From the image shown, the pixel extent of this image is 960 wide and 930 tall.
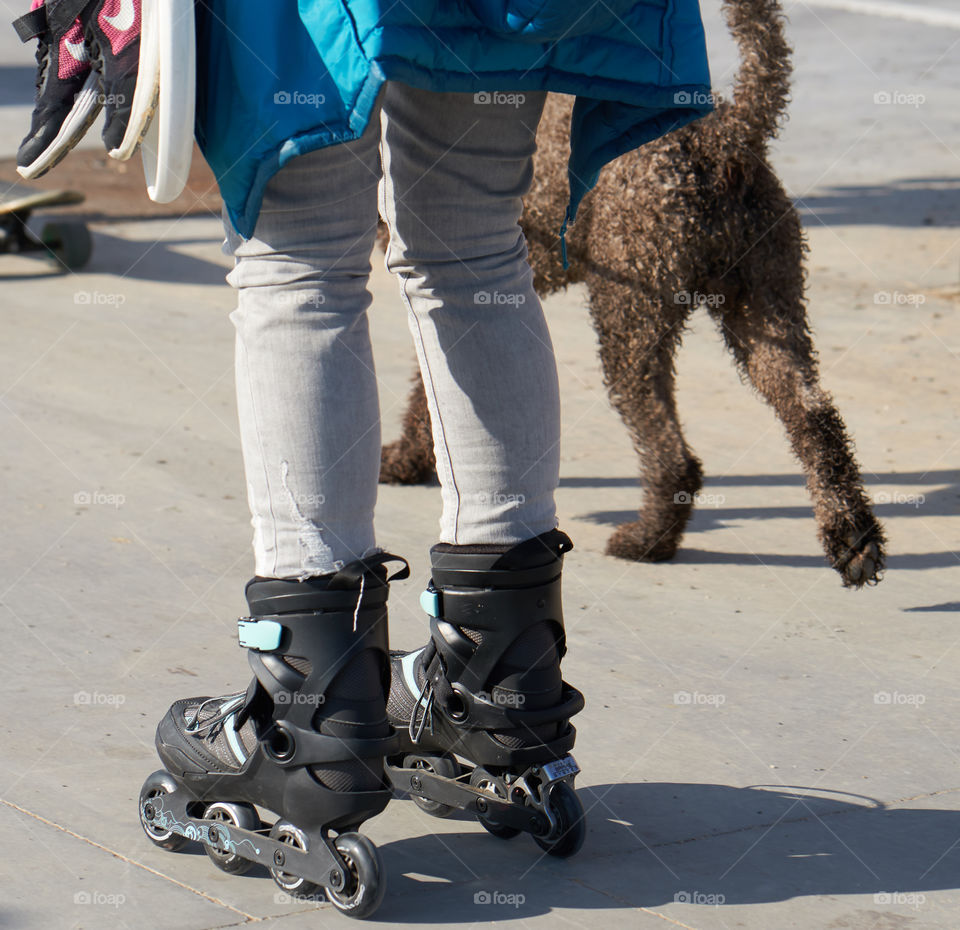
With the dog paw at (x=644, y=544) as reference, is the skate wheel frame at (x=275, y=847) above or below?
above

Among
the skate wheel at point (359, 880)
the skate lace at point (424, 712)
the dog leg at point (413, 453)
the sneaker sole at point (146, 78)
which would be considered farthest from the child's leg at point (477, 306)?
the dog leg at point (413, 453)

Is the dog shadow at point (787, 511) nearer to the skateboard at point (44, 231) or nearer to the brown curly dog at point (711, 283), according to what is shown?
the brown curly dog at point (711, 283)

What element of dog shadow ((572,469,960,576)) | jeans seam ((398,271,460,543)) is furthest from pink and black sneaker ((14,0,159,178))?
dog shadow ((572,469,960,576))

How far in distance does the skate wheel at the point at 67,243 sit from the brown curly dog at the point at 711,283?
3.68 m

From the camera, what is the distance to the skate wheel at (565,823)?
2.16 metres

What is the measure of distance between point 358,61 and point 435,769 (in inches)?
44.9

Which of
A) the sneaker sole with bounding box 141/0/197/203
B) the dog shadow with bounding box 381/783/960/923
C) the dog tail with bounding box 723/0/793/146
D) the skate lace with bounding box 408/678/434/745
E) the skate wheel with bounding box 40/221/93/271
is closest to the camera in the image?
the sneaker sole with bounding box 141/0/197/203

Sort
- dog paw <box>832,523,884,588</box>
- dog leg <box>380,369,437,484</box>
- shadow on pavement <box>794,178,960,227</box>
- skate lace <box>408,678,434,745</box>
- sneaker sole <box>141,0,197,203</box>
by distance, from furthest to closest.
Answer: shadow on pavement <box>794,178,960,227</box>
dog leg <box>380,369,437,484</box>
dog paw <box>832,523,884,588</box>
skate lace <box>408,678,434,745</box>
sneaker sole <box>141,0,197,203</box>

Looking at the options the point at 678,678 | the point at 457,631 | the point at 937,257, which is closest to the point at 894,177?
the point at 937,257

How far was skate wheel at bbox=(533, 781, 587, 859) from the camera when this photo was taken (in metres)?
2.16

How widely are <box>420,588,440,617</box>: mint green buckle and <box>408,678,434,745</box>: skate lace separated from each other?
13 cm

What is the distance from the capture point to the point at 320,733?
2.00 meters

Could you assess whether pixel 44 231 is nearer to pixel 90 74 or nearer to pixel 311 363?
pixel 90 74

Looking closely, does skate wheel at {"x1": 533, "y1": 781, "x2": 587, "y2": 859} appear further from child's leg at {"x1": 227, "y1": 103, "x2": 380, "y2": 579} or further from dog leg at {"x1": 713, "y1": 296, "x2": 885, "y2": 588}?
dog leg at {"x1": 713, "y1": 296, "x2": 885, "y2": 588}
